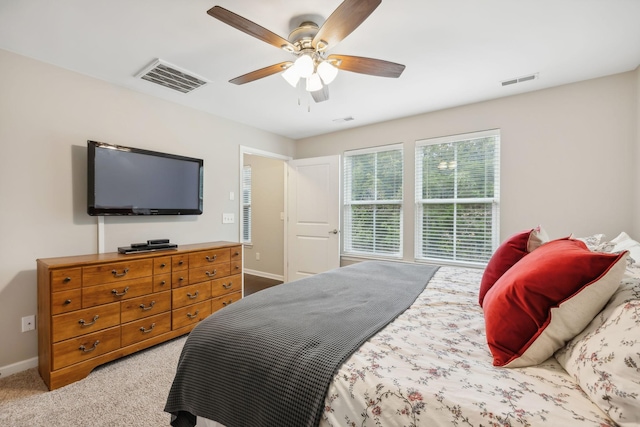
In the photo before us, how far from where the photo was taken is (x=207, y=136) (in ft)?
11.4

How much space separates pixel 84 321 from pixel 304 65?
8.04 ft

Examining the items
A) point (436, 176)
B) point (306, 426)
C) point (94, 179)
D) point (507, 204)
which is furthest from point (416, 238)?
point (94, 179)

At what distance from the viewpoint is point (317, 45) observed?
1.75 m

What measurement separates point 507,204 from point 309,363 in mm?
3064

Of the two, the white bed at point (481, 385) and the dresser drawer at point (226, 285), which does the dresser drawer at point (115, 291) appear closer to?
the dresser drawer at point (226, 285)

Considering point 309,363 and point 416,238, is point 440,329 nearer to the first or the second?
point 309,363

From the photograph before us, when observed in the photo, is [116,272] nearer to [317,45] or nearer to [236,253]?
[236,253]

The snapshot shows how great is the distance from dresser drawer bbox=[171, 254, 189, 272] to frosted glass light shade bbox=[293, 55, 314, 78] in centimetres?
199

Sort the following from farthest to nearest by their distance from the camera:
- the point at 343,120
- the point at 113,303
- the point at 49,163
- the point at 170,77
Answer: the point at 343,120, the point at 170,77, the point at 49,163, the point at 113,303

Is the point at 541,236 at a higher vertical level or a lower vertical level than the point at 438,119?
lower

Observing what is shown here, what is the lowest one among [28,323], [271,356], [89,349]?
[89,349]

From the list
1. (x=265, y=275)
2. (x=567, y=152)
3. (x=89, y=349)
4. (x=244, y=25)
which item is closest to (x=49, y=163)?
(x=89, y=349)

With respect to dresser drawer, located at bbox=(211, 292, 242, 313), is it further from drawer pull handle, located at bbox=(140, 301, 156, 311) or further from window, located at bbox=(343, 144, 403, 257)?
window, located at bbox=(343, 144, 403, 257)

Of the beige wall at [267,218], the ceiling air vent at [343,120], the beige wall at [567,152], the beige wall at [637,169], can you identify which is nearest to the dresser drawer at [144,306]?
the beige wall at [267,218]
